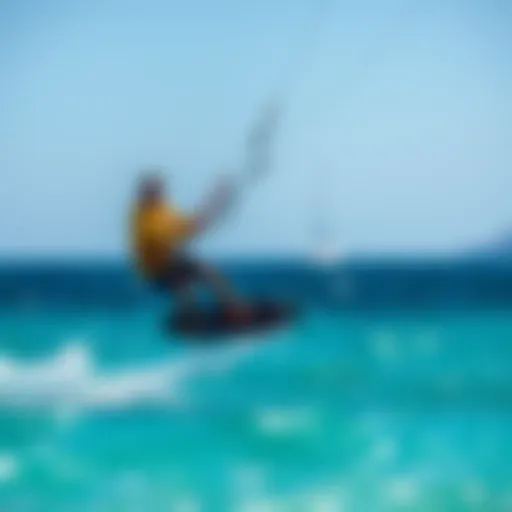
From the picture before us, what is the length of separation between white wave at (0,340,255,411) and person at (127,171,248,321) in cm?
7

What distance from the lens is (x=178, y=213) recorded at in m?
1.68

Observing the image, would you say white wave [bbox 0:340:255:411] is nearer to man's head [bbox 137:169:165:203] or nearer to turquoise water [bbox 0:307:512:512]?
turquoise water [bbox 0:307:512:512]

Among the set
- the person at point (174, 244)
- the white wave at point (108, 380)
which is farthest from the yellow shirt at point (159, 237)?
the white wave at point (108, 380)

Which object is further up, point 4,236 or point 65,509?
point 4,236

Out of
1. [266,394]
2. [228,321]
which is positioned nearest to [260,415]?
[266,394]

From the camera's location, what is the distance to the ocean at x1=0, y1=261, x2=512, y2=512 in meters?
1.65

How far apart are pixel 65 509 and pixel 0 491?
10 centimetres

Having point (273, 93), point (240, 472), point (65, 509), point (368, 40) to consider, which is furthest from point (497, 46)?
point (65, 509)

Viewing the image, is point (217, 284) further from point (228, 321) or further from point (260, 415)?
point (260, 415)

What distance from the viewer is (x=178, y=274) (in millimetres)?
1671

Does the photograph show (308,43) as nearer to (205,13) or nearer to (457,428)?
(205,13)

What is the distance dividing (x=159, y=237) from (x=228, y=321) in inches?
6.2

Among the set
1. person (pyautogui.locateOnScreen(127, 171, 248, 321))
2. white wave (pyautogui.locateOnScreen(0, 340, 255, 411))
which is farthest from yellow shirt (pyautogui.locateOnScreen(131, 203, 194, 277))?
white wave (pyautogui.locateOnScreen(0, 340, 255, 411))

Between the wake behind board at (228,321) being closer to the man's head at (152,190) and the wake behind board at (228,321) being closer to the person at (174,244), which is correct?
the person at (174,244)
